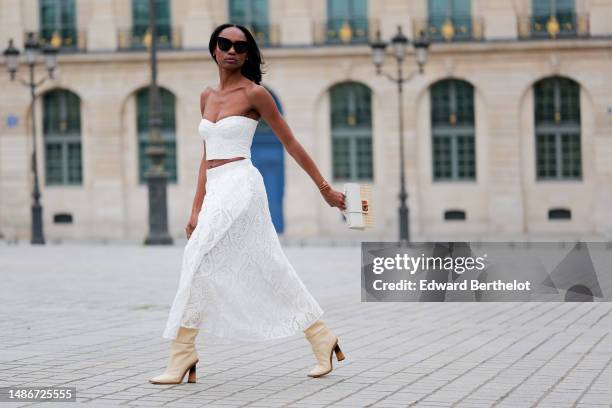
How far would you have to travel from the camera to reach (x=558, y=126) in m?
40.1

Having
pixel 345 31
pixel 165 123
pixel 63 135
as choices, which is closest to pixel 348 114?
pixel 345 31

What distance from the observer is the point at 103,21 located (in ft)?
138

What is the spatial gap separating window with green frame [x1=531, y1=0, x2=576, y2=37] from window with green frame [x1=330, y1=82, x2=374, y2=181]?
5.21 metres

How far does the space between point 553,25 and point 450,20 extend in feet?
9.68

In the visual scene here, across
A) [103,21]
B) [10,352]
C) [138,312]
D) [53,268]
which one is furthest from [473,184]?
[10,352]

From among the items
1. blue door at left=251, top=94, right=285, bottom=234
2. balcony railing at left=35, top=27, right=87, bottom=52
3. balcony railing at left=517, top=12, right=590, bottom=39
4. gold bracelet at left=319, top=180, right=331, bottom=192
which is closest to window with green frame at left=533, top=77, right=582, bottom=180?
balcony railing at left=517, top=12, right=590, bottom=39

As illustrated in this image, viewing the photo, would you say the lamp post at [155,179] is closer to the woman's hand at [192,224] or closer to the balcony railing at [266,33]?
the balcony railing at [266,33]

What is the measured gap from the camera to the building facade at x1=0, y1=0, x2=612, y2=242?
39812mm

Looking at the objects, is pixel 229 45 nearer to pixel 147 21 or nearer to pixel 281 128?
pixel 281 128

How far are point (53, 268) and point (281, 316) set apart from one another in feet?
48.2
